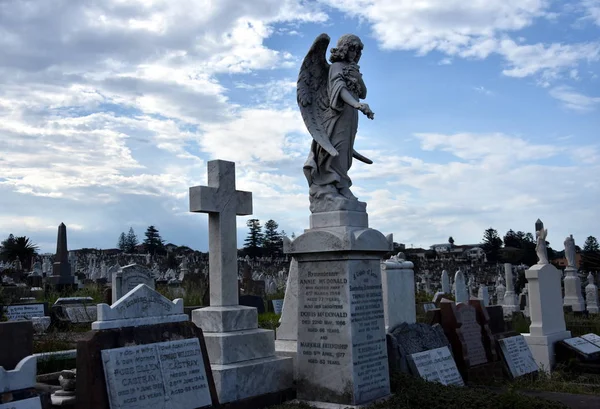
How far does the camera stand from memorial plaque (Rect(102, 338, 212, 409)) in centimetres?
496

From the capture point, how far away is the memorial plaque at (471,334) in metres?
9.38

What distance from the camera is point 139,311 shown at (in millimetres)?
5445

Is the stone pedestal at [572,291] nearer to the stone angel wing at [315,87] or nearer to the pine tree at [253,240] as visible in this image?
the stone angel wing at [315,87]

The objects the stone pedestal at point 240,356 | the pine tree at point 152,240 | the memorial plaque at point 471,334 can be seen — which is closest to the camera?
the stone pedestal at point 240,356

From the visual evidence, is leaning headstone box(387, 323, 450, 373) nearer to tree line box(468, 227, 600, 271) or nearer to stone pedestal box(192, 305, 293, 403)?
stone pedestal box(192, 305, 293, 403)

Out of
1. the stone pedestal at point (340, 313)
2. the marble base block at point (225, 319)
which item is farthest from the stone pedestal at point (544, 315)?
the marble base block at point (225, 319)

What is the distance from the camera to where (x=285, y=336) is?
25.5 ft

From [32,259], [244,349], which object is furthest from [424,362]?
[32,259]

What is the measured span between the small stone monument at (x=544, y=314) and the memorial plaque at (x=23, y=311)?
10060 mm

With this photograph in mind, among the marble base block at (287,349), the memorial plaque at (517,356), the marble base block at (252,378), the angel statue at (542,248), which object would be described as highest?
the angel statue at (542,248)

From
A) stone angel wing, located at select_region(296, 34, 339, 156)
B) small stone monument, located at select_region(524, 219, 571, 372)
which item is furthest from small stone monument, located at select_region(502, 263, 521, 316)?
stone angel wing, located at select_region(296, 34, 339, 156)

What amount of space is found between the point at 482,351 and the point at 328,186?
437 cm

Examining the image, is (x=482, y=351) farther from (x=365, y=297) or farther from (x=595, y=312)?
(x=595, y=312)

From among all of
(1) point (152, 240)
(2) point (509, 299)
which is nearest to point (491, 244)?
(1) point (152, 240)
